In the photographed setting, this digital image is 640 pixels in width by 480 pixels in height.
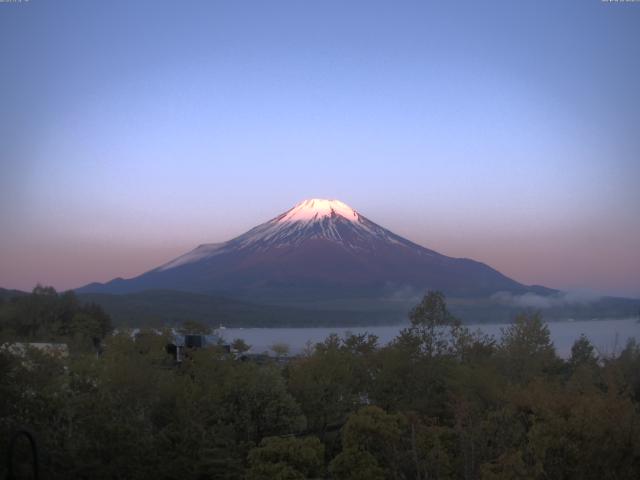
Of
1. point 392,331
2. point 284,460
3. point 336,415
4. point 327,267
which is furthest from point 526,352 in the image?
point 327,267

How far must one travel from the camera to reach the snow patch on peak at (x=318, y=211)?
112 meters

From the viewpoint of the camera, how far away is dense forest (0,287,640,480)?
12.8 metres

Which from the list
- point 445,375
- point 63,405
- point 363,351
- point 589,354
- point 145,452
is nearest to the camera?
point 145,452

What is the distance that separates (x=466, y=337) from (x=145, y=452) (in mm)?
15051

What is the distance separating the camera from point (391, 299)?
101 meters

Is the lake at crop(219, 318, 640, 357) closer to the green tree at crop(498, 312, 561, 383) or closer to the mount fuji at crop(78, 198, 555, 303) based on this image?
the mount fuji at crop(78, 198, 555, 303)

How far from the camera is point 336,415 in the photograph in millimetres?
20547

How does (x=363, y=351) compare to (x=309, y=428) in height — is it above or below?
above

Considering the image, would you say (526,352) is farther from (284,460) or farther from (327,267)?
(327,267)

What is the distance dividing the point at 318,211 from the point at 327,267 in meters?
8.73

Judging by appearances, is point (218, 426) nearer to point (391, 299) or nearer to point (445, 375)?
point (445, 375)

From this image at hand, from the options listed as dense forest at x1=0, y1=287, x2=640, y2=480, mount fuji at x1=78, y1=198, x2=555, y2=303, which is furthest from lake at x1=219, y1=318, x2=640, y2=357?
dense forest at x1=0, y1=287, x2=640, y2=480

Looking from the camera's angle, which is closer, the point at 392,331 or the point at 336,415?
the point at 336,415

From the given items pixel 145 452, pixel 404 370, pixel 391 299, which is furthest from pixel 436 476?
pixel 391 299
